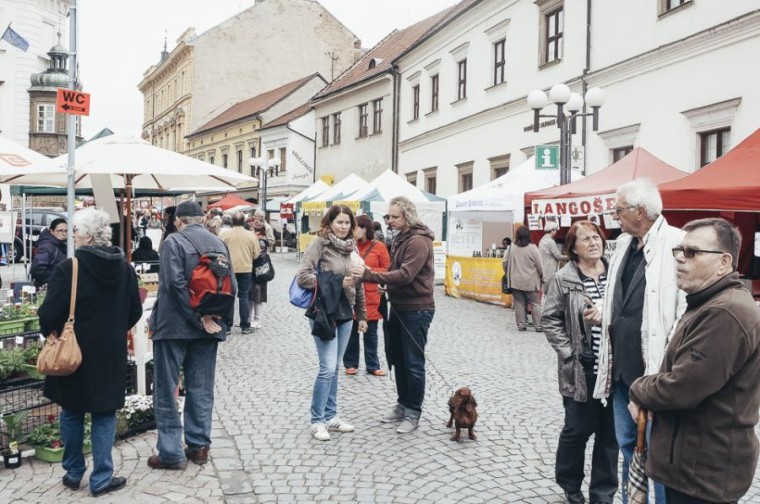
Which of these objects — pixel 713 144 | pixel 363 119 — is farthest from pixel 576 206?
pixel 363 119

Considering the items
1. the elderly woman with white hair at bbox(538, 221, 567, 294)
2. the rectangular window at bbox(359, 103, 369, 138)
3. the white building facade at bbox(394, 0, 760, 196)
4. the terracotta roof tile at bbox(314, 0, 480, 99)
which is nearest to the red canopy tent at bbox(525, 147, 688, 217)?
the elderly woman with white hair at bbox(538, 221, 567, 294)

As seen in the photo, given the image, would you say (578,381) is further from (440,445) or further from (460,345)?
(460,345)

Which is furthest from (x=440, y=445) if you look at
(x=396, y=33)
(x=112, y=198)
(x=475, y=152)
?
(x=396, y=33)

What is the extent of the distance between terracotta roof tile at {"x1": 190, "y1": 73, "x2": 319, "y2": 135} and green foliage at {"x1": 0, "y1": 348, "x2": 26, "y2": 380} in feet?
135

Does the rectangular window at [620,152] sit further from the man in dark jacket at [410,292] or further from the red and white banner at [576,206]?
the man in dark jacket at [410,292]

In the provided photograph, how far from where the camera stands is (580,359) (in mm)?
4203

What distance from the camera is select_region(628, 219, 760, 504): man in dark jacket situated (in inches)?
102

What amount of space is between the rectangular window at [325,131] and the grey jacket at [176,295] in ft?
113

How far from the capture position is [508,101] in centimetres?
2248

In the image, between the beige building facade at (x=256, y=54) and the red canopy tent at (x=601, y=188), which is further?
the beige building facade at (x=256, y=54)

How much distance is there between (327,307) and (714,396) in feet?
10.8

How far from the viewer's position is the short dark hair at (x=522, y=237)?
12114mm

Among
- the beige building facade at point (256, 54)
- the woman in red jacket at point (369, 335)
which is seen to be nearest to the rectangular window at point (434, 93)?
the woman in red jacket at point (369, 335)

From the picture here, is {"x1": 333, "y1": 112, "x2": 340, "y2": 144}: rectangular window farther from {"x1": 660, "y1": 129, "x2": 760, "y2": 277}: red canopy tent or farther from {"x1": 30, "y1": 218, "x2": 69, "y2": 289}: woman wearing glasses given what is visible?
{"x1": 660, "y1": 129, "x2": 760, "y2": 277}: red canopy tent
